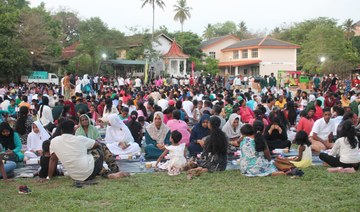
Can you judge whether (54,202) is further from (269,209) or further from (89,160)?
(269,209)

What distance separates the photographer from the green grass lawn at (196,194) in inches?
222

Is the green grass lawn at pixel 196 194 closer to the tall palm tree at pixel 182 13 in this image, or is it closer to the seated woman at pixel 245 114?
the seated woman at pixel 245 114

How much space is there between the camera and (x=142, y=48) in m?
44.5

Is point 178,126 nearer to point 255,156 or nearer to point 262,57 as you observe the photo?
point 255,156

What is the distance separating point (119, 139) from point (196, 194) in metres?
4.22

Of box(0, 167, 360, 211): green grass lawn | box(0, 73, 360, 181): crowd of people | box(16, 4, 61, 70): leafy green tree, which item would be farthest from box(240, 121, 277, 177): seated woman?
box(16, 4, 61, 70): leafy green tree

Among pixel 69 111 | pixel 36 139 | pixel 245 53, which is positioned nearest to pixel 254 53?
pixel 245 53

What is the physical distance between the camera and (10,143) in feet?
29.0

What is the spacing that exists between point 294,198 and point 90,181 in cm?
329

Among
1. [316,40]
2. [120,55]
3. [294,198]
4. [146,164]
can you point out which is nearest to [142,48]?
[120,55]

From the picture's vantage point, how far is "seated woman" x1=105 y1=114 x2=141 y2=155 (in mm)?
9711

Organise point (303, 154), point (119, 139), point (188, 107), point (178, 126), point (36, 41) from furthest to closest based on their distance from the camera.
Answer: point (36, 41), point (188, 107), point (178, 126), point (119, 139), point (303, 154)

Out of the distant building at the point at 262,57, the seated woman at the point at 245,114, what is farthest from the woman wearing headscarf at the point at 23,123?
the distant building at the point at 262,57

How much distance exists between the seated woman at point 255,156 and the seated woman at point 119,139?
3128 millimetres
